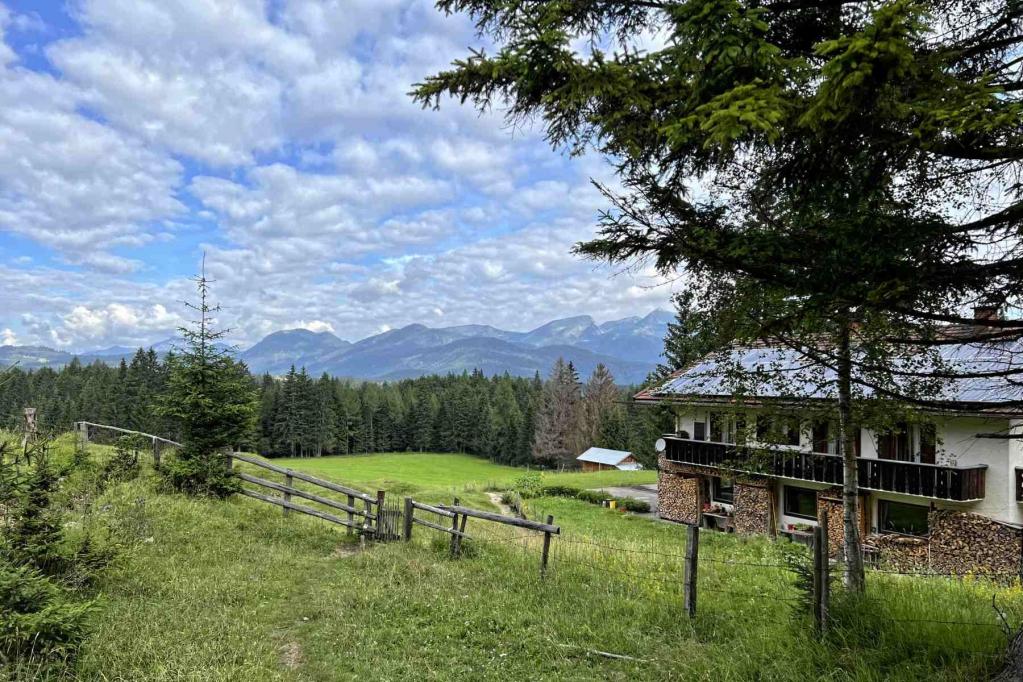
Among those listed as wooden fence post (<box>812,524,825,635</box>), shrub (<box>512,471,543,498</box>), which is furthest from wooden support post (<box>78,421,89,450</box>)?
shrub (<box>512,471,543,498</box>)

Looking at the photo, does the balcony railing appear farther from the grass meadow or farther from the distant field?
the distant field

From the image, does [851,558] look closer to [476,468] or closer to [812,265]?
[812,265]

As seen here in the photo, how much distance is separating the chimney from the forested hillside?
51.9 meters

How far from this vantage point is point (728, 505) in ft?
86.2

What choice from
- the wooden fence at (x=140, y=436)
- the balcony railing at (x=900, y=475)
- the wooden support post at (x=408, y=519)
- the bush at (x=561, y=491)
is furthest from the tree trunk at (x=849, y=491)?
the bush at (x=561, y=491)

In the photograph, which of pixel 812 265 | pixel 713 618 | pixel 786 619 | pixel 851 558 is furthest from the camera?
pixel 851 558

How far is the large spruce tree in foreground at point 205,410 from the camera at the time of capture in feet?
47.1

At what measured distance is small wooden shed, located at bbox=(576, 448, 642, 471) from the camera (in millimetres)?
61906

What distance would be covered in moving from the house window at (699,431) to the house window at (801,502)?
4.07m

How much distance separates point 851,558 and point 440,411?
285ft

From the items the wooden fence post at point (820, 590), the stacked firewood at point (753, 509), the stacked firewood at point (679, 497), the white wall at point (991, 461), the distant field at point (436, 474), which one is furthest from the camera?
the distant field at point (436, 474)

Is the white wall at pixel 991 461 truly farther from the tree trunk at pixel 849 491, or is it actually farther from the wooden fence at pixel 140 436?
the wooden fence at pixel 140 436

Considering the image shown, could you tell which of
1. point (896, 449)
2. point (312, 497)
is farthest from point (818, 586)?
point (896, 449)

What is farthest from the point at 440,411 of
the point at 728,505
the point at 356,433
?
the point at 728,505
